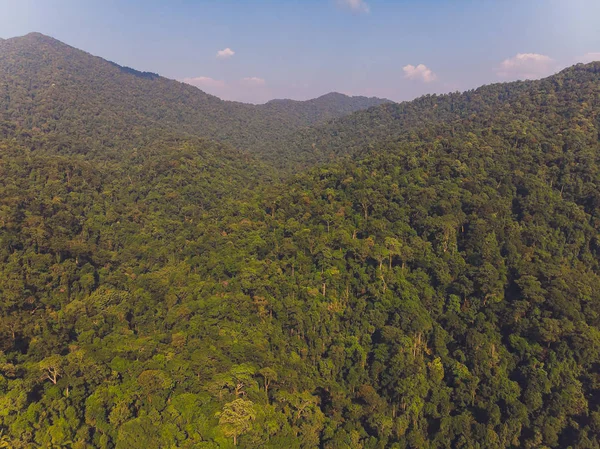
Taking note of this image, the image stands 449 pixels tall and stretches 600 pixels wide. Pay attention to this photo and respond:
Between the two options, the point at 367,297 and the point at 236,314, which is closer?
the point at 236,314

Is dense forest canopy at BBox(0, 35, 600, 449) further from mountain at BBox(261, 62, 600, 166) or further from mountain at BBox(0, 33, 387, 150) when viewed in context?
A: mountain at BBox(0, 33, 387, 150)

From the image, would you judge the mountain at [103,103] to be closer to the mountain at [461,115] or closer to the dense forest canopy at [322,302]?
the mountain at [461,115]

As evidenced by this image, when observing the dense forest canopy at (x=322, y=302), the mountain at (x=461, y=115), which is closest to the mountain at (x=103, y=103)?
the mountain at (x=461, y=115)

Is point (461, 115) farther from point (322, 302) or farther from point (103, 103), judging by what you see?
point (103, 103)

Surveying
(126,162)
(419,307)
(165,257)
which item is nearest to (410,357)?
(419,307)

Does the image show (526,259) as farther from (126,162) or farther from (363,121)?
(363,121)

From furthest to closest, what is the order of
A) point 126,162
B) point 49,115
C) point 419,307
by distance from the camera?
1. point 49,115
2. point 126,162
3. point 419,307
